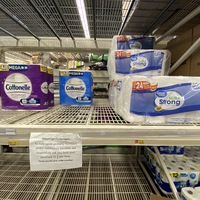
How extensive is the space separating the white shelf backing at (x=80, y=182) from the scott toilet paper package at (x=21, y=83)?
1.59ft

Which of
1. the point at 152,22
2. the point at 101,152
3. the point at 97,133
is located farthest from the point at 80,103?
the point at 152,22

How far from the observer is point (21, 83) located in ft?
2.15

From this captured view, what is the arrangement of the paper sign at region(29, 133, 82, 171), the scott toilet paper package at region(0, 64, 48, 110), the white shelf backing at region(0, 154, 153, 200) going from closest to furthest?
the paper sign at region(29, 133, 82, 171) → the scott toilet paper package at region(0, 64, 48, 110) → the white shelf backing at region(0, 154, 153, 200)

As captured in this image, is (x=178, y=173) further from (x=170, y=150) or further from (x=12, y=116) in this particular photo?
(x=12, y=116)

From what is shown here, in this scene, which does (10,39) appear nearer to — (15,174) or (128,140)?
(15,174)

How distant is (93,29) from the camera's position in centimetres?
93

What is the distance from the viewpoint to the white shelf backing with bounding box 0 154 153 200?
793 mm

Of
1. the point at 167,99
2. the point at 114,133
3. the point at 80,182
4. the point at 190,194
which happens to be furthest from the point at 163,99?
the point at 80,182

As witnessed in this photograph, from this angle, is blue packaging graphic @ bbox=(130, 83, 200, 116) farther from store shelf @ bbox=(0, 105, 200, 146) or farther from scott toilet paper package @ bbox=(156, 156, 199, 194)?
scott toilet paper package @ bbox=(156, 156, 199, 194)

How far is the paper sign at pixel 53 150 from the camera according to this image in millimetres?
481

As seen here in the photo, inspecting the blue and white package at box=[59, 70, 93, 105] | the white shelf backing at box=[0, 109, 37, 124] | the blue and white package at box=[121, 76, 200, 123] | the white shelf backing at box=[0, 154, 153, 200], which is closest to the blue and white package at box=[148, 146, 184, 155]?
the white shelf backing at box=[0, 154, 153, 200]

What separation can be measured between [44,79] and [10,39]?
60 centimetres

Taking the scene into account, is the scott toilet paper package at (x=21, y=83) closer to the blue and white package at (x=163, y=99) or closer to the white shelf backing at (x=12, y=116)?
the white shelf backing at (x=12, y=116)

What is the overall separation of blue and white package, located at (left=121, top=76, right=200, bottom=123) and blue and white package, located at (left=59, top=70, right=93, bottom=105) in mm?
344
